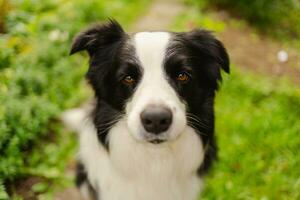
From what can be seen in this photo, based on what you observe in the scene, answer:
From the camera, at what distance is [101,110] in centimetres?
265

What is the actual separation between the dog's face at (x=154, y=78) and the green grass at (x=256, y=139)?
2.89 ft

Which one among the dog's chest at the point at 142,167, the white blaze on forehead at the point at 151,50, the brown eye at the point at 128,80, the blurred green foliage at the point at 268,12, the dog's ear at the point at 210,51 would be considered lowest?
A: the blurred green foliage at the point at 268,12

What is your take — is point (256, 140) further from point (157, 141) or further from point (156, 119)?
point (156, 119)

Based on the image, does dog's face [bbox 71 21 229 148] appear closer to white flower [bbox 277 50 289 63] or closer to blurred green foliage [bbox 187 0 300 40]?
white flower [bbox 277 50 289 63]

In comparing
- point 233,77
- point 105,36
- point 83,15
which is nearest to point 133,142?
point 105,36

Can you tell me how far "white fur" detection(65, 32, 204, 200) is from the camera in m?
2.36

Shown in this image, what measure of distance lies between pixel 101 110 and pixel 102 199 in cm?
65

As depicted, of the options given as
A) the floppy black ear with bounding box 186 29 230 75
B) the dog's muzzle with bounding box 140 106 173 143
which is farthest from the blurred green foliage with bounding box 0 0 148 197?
the floppy black ear with bounding box 186 29 230 75

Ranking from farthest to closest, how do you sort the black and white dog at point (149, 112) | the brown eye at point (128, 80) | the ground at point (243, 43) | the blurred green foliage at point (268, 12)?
the blurred green foliage at point (268, 12) < the ground at point (243, 43) < the brown eye at point (128, 80) < the black and white dog at point (149, 112)

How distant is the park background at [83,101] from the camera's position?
11.3 ft

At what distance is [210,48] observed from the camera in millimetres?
2609

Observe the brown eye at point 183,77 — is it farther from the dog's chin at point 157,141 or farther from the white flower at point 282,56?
the white flower at point 282,56

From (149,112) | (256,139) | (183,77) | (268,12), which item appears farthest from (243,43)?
(149,112)

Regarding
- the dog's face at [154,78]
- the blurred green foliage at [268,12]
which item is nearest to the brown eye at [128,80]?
the dog's face at [154,78]
